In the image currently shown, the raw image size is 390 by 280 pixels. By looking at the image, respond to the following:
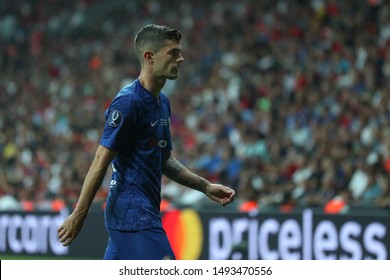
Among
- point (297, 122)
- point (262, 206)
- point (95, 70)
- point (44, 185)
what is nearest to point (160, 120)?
point (262, 206)

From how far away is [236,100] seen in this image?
53.6 ft

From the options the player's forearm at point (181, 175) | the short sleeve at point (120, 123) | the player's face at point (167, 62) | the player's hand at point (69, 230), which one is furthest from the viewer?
the player's forearm at point (181, 175)

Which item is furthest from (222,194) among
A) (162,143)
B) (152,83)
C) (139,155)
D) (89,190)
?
(89,190)

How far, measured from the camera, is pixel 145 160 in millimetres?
5324

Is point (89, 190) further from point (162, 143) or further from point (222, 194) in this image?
point (222, 194)

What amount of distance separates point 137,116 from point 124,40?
1680 cm

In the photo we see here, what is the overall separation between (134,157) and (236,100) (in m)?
11.1

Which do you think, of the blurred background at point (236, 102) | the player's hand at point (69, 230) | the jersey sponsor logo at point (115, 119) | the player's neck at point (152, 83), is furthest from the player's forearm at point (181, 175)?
the blurred background at point (236, 102)

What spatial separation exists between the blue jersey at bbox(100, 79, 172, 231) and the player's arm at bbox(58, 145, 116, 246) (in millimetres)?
71

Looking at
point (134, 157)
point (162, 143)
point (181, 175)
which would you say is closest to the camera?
point (134, 157)

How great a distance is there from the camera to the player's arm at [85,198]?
4996 mm

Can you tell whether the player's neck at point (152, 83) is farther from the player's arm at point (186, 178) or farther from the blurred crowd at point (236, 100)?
the blurred crowd at point (236, 100)

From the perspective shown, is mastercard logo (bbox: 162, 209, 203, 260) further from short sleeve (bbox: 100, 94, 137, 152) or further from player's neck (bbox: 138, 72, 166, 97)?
short sleeve (bbox: 100, 94, 137, 152)
